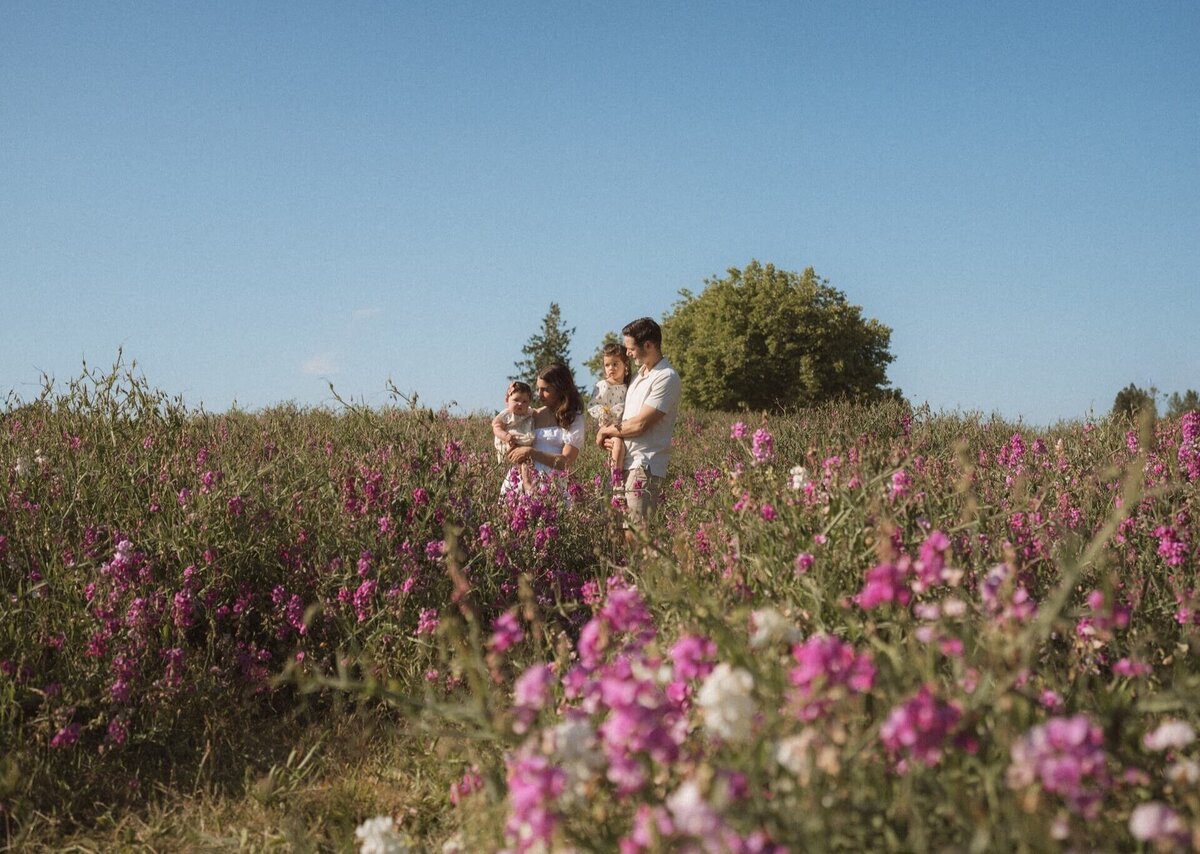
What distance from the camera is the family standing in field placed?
644 centimetres

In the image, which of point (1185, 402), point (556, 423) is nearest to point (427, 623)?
point (556, 423)

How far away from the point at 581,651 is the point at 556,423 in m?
5.22

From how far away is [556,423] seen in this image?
7.43 m

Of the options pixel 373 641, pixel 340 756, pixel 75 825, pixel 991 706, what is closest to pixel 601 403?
pixel 373 641

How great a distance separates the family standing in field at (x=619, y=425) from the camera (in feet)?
21.1

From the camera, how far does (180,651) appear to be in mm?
3998

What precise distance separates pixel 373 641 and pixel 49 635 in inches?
54.5

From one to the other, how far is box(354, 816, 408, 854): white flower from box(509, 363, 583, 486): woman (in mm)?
4329

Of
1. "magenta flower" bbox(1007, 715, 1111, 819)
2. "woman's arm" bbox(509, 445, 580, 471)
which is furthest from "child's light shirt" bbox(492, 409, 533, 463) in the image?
"magenta flower" bbox(1007, 715, 1111, 819)

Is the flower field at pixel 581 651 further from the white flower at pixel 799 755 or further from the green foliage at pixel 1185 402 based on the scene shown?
the green foliage at pixel 1185 402

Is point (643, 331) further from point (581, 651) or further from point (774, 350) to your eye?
point (774, 350)

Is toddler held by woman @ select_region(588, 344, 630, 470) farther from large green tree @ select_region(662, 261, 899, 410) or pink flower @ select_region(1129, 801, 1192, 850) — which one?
large green tree @ select_region(662, 261, 899, 410)

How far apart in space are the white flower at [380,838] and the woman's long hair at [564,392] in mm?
4698

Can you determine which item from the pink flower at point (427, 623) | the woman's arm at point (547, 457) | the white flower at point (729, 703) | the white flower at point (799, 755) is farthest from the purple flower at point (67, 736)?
the woman's arm at point (547, 457)
